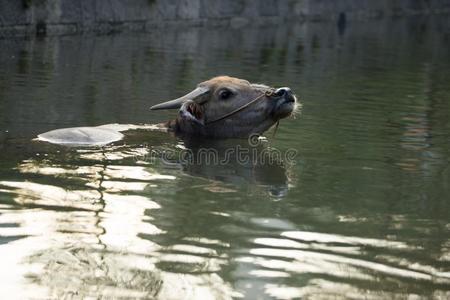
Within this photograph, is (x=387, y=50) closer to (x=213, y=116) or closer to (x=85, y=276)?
(x=213, y=116)

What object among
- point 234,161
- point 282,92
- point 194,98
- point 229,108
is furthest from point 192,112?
point 234,161

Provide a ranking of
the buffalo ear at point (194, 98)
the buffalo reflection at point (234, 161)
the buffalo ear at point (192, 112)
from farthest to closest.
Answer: the buffalo ear at point (192, 112) → the buffalo ear at point (194, 98) → the buffalo reflection at point (234, 161)

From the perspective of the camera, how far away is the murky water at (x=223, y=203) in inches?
188

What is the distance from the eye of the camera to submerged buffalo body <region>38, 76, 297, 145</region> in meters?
9.29

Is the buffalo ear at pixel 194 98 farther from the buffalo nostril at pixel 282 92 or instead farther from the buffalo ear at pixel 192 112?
the buffalo nostril at pixel 282 92

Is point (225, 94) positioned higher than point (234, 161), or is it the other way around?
point (225, 94)

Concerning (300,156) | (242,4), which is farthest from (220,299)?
(242,4)

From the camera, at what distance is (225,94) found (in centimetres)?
945

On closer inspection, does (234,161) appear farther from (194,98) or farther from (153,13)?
(153,13)

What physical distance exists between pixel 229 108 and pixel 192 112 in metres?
0.39

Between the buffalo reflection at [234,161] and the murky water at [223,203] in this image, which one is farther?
the buffalo reflection at [234,161]

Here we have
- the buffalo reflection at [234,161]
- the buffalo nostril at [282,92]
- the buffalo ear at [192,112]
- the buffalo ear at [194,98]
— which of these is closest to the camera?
the buffalo reflection at [234,161]

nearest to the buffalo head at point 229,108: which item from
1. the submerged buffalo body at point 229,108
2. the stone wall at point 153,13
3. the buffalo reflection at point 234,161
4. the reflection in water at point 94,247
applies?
the submerged buffalo body at point 229,108

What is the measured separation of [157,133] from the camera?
966 centimetres
